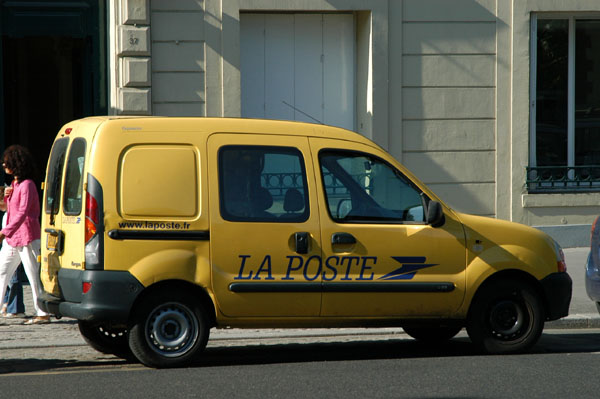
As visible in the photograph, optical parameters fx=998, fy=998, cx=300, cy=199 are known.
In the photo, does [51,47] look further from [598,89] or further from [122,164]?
[598,89]

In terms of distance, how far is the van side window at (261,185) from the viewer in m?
7.46

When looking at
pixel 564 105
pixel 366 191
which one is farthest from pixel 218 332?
pixel 564 105

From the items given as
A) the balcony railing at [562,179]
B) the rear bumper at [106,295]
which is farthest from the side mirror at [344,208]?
the balcony railing at [562,179]

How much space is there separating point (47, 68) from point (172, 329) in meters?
7.14

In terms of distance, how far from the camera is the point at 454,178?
14.4m

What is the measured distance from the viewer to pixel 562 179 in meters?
14.8

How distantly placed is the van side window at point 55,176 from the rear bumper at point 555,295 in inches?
155

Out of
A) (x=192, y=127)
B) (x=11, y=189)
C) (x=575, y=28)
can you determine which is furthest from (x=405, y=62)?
(x=192, y=127)

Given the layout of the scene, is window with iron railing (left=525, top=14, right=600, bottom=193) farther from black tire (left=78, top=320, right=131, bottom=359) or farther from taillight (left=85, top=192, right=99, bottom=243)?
taillight (left=85, top=192, right=99, bottom=243)

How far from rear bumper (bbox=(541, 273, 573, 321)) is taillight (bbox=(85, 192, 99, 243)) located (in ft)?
11.8

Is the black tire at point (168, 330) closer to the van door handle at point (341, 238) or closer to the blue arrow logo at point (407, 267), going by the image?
the van door handle at point (341, 238)

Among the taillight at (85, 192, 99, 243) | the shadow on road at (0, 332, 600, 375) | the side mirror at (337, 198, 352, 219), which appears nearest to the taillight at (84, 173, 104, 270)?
the taillight at (85, 192, 99, 243)

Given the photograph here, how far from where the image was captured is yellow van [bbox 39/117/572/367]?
7188mm

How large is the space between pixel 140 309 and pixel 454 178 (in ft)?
26.2
